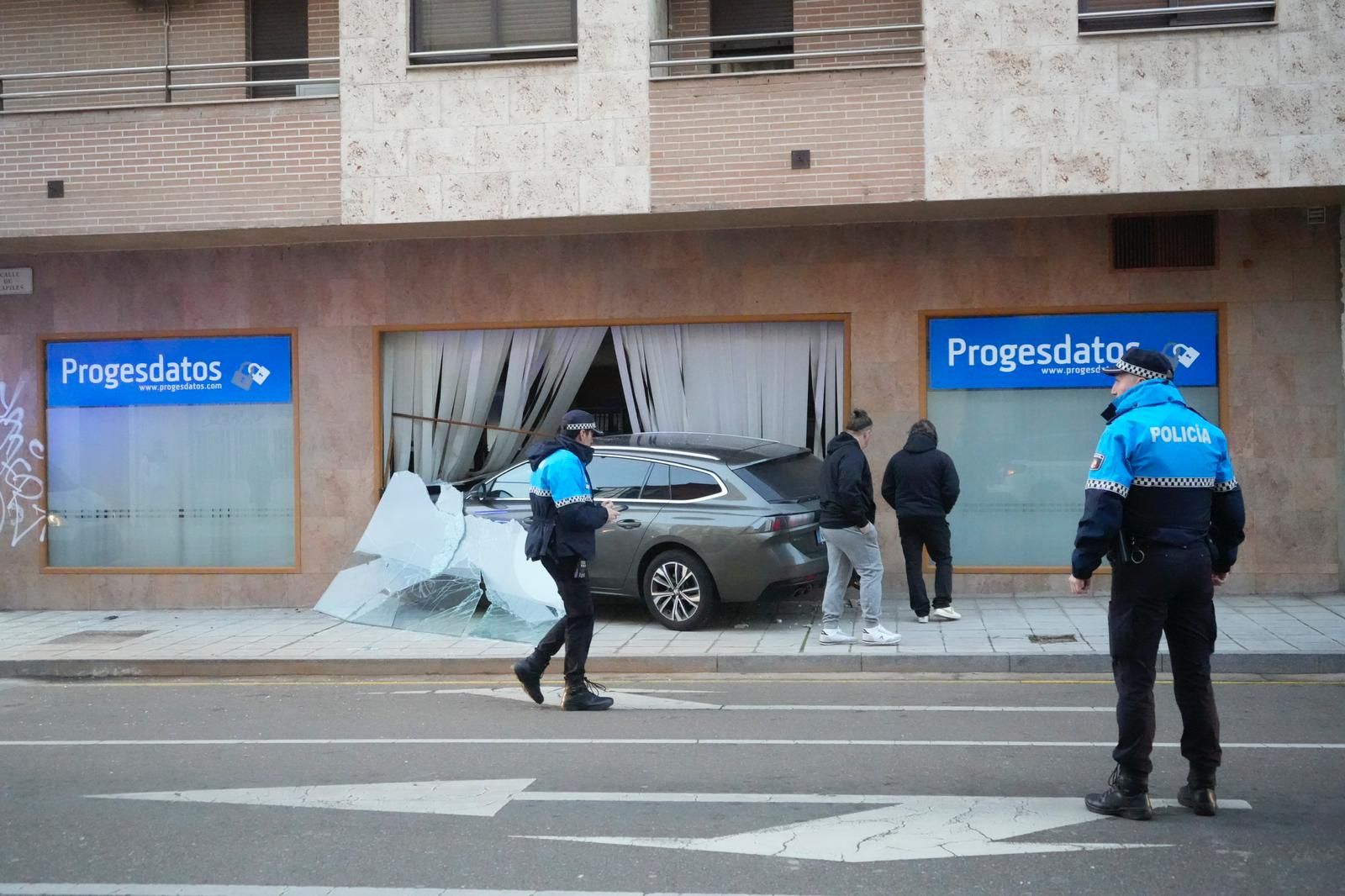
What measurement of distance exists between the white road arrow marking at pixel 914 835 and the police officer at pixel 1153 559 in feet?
0.97

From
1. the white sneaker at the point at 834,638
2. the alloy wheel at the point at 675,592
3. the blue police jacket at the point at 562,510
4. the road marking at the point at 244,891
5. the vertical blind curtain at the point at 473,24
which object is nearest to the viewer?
the road marking at the point at 244,891

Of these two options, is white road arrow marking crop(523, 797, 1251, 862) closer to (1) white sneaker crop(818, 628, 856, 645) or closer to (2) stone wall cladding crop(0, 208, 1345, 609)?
(1) white sneaker crop(818, 628, 856, 645)

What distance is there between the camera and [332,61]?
43.8 feet

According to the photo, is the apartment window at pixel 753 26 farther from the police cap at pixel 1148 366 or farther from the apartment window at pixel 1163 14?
the police cap at pixel 1148 366

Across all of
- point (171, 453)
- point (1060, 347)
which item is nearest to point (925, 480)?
point (1060, 347)

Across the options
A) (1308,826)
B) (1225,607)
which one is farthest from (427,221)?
(1308,826)

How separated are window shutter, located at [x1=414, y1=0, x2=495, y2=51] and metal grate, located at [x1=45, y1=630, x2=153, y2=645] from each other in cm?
620

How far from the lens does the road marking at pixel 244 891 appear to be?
477 centimetres

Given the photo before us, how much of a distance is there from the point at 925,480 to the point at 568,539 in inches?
170

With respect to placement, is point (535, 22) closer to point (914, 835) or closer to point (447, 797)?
point (447, 797)

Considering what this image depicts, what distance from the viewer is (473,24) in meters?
12.9

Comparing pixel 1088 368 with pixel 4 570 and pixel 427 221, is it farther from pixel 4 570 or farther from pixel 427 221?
pixel 4 570

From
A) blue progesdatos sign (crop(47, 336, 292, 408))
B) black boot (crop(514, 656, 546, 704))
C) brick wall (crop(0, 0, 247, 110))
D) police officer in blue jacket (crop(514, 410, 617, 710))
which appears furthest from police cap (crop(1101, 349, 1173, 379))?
brick wall (crop(0, 0, 247, 110))

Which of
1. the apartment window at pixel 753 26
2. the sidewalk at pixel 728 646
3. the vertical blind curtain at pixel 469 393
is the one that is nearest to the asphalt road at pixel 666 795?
the sidewalk at pixel 728 646
